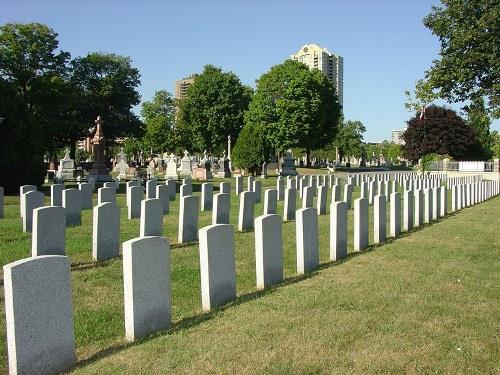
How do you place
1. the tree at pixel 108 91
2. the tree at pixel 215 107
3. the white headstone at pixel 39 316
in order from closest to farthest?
the white headstone at pixel 39 316, the tree at pixel 108 91, the tree at pixel 215 107

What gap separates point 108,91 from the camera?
57.1m

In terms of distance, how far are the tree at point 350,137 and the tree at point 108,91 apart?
1942 inches

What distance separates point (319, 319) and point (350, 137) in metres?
99.8

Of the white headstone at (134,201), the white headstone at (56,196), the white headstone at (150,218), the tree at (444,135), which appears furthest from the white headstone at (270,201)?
the tree at (444,135)

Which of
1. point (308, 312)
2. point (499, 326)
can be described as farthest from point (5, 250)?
point (499, 326)

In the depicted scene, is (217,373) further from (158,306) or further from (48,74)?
(48,74)

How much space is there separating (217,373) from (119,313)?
234cm

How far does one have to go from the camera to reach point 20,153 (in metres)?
23.6

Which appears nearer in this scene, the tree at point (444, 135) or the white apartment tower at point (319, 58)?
the tree at point (444, 135)

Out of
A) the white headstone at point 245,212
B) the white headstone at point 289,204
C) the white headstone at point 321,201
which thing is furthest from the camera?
the white headstone at point 321,201

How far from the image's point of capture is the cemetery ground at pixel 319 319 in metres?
4.48

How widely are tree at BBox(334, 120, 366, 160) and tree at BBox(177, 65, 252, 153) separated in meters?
36.5

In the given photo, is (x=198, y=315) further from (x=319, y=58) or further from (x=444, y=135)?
(x=319, y=58)

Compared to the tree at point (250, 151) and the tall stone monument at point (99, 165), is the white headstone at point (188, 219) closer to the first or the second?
the tall stone monument at point (99, 165)
